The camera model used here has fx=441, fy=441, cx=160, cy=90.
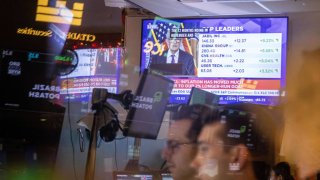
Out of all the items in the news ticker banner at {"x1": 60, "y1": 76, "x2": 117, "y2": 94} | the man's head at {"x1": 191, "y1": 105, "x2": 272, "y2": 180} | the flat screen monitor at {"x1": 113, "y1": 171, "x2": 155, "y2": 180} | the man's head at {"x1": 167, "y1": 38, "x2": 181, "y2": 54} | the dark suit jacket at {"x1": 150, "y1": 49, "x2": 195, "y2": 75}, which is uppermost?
the man's head at {"x1": 167, "y1": 38, "x2": 181, "y2": 54}

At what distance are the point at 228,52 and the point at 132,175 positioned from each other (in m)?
1.35

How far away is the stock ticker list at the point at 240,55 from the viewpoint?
3.22m

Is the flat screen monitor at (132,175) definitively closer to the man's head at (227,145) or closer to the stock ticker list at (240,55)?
the man's head at (227,145)

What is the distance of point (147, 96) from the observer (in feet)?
5.44

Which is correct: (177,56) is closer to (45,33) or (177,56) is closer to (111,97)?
(45,33)

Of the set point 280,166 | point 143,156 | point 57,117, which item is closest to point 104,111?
point 57,117

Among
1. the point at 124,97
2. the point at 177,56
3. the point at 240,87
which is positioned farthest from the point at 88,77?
the point at 240,87

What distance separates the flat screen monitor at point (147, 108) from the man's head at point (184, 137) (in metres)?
0.08

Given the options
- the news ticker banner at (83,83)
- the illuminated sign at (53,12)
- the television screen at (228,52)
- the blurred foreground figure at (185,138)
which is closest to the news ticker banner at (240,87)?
the television screen at (228,52)

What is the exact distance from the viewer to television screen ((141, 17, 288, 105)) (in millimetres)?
3199

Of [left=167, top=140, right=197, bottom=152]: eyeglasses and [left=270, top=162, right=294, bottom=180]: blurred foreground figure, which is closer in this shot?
[left=167, top=140, right=197, bottom=152]: eyeglasses

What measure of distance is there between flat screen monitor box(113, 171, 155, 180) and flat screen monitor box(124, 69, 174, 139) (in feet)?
2.24

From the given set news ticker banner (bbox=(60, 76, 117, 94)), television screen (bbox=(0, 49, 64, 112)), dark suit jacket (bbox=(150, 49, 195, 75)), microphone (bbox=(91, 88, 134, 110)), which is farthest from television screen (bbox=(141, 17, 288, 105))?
microphone (bbox=(91, 88, 134, 110))

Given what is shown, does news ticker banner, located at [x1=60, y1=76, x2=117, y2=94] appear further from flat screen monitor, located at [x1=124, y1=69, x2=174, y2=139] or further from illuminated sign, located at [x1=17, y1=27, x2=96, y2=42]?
illuminated sign, located at [x1=17, y1=27, x2=96, y2=42]
